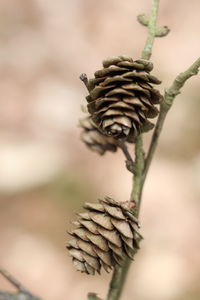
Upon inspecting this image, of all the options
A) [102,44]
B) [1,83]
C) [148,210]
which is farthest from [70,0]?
[148,210]

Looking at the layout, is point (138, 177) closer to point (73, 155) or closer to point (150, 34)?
point (150, 34)

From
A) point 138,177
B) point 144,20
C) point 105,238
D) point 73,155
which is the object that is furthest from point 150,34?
point 73,155

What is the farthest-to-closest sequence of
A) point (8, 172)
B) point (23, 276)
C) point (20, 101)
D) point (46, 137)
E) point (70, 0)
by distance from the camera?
point (70, 0)
point (20, 101)
point (46, 137)
point (8, 172)
point (23, 276)

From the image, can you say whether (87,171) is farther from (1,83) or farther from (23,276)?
(1,83)

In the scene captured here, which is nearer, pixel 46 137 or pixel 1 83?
pixel 46 137

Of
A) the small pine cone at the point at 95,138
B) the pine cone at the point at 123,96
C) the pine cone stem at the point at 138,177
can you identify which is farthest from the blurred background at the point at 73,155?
the pine cone at the point at 123,96

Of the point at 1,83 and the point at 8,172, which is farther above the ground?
the point at 1,83

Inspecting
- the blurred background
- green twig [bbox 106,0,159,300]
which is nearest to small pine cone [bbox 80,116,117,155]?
green twig [bbox 106,0,159,300]

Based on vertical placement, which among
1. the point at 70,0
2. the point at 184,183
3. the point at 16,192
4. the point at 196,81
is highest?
the point at 70,0
